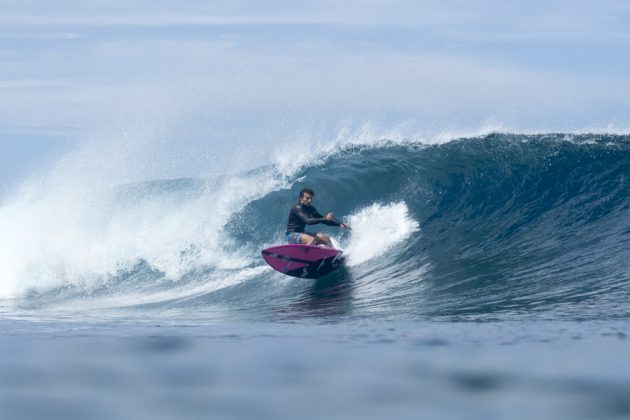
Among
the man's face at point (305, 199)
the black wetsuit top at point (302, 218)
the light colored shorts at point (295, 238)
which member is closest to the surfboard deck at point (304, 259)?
the light colored shorts at point (295, 238)

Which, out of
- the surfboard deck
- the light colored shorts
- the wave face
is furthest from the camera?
the light colored shorts

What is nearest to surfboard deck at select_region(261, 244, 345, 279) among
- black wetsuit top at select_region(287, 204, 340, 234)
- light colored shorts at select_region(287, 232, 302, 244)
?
light colored shorts at select_region(287, 232, 302, 244)

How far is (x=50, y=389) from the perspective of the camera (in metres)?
5.79

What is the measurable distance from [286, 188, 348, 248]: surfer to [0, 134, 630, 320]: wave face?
695 mm

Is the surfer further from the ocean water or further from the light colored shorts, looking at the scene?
the ocean water

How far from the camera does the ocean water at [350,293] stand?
564 centimetres

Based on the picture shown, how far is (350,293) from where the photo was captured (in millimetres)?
12727

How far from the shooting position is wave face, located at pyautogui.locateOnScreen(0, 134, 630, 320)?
1178 centimetres

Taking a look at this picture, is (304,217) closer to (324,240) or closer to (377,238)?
(324,240)

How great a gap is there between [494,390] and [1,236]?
18.2m

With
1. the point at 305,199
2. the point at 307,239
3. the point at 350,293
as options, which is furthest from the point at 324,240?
the point at 350,293

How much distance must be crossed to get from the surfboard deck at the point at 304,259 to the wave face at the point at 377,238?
186 mm

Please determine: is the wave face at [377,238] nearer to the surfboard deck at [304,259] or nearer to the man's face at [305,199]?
the surfboard deck at [304,259]

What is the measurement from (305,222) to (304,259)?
0.58 m
